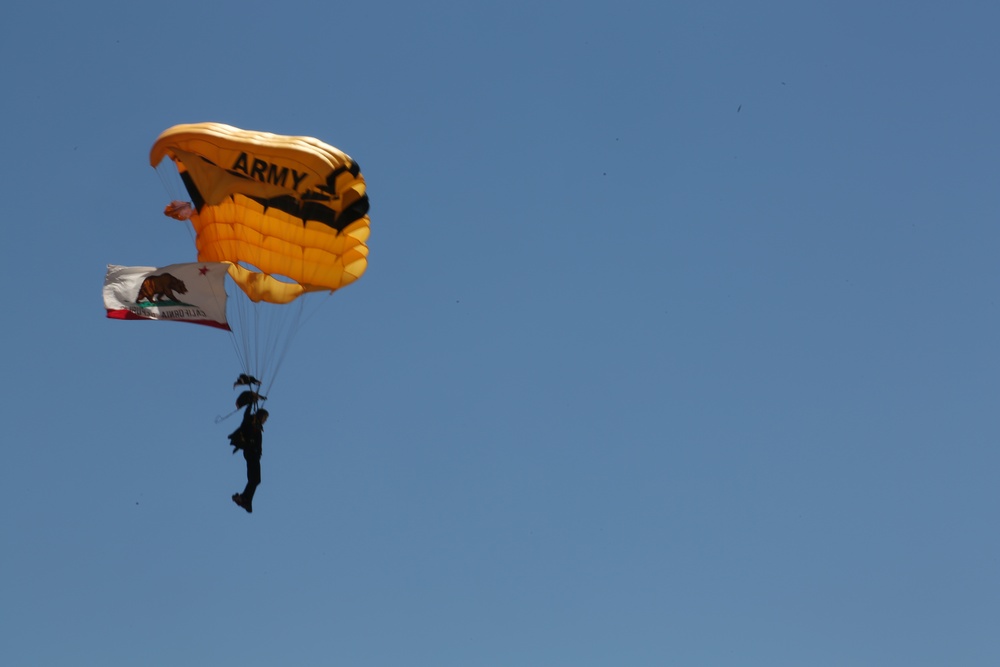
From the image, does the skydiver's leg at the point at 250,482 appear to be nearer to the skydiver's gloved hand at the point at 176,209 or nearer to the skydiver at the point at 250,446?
the skydiver at the point at 250,446

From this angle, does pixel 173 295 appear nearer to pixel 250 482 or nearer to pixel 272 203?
pixel 272 203

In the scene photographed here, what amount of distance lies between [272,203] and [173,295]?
211 cm

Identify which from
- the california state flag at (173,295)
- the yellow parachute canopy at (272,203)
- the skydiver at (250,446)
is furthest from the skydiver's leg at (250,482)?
the yellow parachute canopy at (272,203)

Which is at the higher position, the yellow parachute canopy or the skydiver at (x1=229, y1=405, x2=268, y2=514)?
the yellow parachute canopy

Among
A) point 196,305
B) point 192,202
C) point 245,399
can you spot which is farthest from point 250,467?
point 192,202

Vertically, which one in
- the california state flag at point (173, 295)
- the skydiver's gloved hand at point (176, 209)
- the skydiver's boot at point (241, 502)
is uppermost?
the skydiver's gloved hand at point (176, 209)

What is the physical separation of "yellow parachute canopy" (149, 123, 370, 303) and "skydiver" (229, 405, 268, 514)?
2.48 meters

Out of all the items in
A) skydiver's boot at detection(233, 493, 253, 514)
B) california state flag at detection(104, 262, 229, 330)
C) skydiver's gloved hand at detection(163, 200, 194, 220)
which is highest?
skydiver's gloved hand at detection(163, 200, 194, 220)

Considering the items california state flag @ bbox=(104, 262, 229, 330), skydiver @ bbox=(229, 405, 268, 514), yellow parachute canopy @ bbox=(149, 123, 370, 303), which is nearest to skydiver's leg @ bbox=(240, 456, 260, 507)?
skydiver @ bbox=(229, 405, 268, 514)

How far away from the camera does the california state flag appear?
27.2 m

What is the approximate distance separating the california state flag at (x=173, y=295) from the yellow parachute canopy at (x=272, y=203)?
76 cm

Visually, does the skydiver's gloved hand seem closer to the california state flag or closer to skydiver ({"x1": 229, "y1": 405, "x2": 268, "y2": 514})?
the california state flag

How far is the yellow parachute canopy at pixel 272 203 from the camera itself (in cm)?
2670

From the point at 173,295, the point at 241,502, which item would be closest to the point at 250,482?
the point at 241,502
